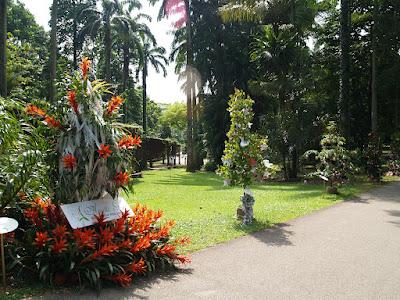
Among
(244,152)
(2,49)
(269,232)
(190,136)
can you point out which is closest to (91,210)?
(269,232)

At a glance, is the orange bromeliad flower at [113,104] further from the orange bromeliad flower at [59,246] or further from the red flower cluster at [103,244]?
the orange bromeliad flower at [59,246]

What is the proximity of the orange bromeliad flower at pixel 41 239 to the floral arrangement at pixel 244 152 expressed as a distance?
444cm

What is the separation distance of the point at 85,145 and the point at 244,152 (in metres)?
3.93

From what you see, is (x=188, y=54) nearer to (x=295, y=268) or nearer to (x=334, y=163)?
(x=334, y=163)

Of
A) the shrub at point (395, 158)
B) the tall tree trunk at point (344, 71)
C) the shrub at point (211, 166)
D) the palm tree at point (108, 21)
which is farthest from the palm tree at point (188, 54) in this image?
the shrub at point (395, 158)

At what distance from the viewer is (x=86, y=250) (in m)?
4.77

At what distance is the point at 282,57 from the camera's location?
774 inches

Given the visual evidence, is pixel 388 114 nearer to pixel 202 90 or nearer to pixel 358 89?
pixel 358 89

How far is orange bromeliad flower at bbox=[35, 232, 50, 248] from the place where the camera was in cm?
461

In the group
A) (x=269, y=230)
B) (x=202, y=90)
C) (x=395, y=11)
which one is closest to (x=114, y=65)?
(x=202, y=90)

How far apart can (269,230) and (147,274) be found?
3.39 metres

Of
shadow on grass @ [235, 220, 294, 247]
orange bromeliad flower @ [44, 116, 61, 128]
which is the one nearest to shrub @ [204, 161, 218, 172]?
shadow on grass @ [235, 220, 294, 247]

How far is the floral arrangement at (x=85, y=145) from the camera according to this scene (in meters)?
5.12

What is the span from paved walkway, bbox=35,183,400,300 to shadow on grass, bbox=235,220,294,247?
0.06ft
